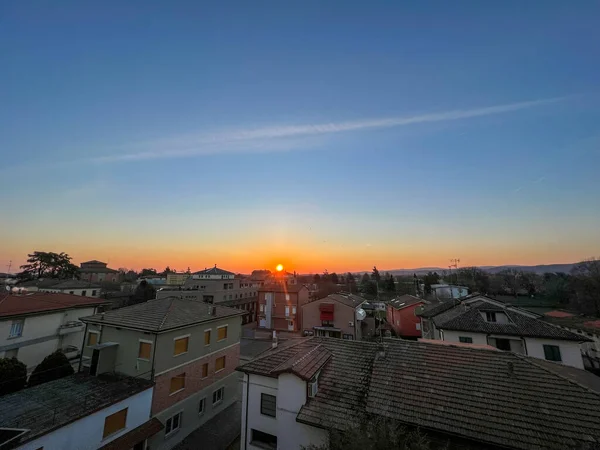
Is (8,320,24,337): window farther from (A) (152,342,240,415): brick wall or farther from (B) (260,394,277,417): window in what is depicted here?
(B) (260,394,277,417): window

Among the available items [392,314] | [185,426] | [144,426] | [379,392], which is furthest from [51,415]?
[392,314]

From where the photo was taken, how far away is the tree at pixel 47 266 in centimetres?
5700

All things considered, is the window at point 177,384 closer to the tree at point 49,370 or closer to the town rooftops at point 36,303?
the tree at point 49,370

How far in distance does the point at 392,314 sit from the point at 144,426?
41686 mm

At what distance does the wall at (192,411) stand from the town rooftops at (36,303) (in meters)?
15.6

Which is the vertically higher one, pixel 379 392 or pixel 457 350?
pixel 457 350

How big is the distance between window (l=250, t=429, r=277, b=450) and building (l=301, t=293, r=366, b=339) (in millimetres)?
25246

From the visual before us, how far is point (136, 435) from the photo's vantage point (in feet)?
42.0

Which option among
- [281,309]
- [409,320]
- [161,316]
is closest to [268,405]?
[161,316]

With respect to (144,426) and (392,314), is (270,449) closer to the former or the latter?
(144,426)

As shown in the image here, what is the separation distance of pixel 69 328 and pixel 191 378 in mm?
16092

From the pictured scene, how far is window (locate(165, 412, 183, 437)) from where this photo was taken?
14891 millimetres

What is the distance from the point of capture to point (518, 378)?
10.5 metres

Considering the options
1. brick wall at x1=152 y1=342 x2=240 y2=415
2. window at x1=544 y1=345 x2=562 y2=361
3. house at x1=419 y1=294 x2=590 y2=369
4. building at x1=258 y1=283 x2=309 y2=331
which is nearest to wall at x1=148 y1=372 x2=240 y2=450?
brick wall at x1=152 y1=342 x2=240 y2=415
